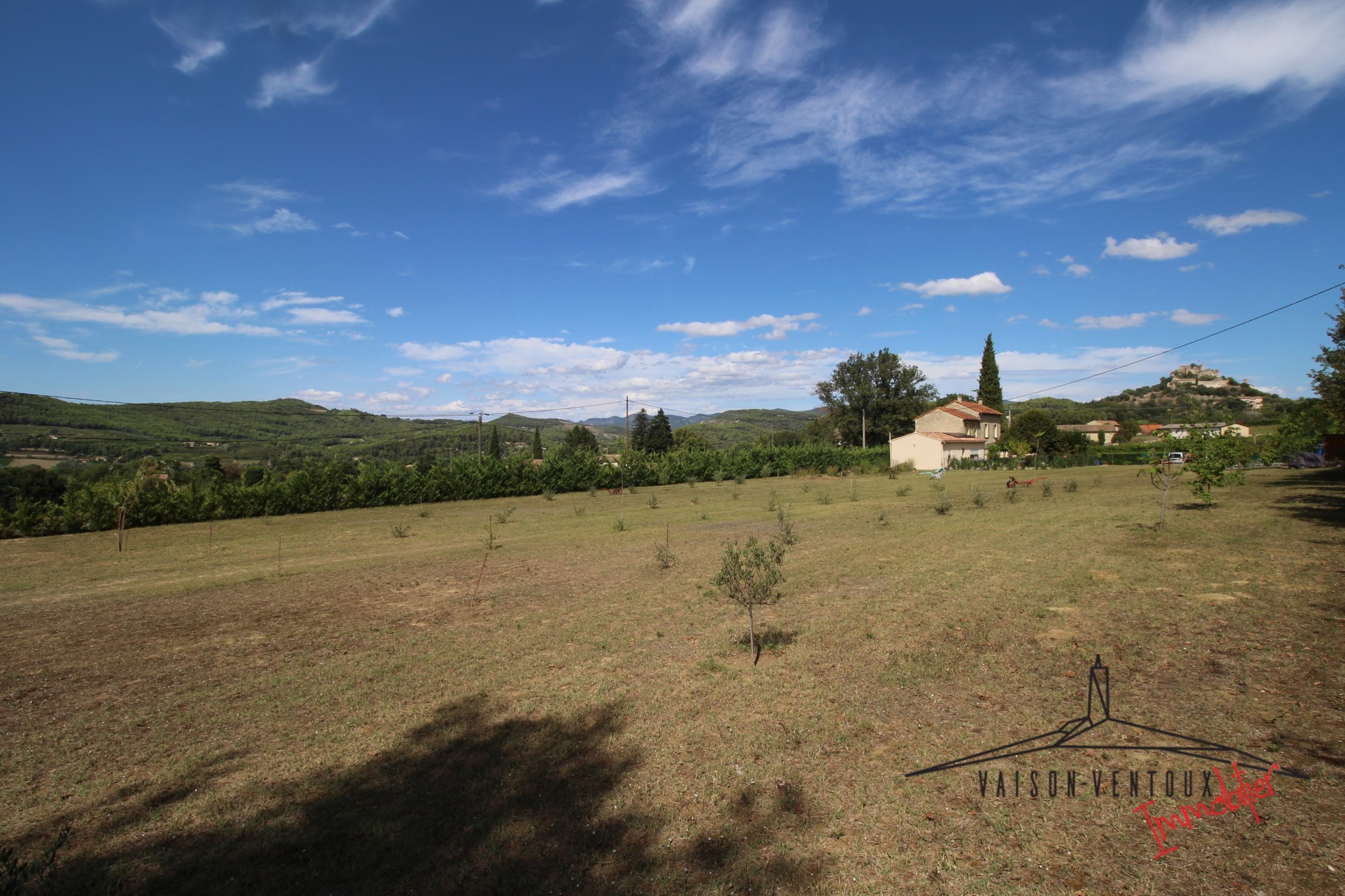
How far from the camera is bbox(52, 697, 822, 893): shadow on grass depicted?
3.53 m

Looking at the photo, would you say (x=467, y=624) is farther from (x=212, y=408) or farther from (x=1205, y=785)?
(x=212, y=408)

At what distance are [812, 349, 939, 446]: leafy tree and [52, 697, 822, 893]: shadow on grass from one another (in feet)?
218

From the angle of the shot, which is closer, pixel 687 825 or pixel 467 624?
pixel 687 825

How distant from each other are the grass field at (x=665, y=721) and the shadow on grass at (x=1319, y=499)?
13.5ft

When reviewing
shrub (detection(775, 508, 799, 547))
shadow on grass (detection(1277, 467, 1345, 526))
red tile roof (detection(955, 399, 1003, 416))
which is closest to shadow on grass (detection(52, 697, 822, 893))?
shrub (detection(775, 508, 799, 547))

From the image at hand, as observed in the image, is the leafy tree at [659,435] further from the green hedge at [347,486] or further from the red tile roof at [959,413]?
the red tile roof at [959,413]

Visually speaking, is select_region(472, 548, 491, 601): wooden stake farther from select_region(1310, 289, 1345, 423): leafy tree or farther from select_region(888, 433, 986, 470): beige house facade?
select_region(888, 433, 986, 470): beige house facade

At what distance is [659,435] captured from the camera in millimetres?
72750

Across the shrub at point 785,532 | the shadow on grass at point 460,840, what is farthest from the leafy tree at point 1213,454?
the shadow on grass at point 460,840

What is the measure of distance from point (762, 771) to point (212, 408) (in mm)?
122618

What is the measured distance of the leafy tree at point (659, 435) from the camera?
71188 mm

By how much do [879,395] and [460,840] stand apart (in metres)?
70.3

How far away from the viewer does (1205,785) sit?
13.7ft

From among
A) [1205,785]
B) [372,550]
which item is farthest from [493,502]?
[1205,785]
